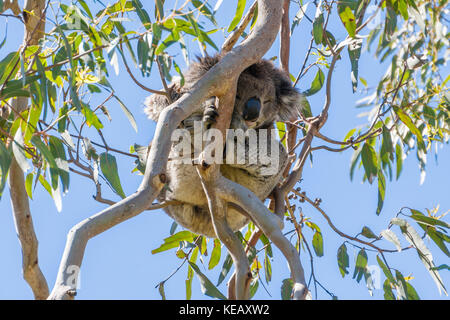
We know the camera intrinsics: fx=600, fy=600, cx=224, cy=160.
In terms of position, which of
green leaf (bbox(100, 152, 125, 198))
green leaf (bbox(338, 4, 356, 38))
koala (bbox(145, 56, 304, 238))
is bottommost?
green leaf (bbox(100, 152, 125, 198))

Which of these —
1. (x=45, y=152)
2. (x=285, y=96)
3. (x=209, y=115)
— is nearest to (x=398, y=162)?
(x=285, y=96)

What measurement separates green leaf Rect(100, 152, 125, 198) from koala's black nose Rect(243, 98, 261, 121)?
0.82m

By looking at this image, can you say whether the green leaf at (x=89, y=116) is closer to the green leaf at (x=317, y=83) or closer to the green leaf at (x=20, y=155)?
the green leaf at (x=20, y=155)

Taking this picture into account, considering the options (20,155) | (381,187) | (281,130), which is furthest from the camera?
(281,130)

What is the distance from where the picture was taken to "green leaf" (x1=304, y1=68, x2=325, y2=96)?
346 centimetres

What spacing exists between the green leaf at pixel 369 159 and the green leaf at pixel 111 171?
1.42 metres

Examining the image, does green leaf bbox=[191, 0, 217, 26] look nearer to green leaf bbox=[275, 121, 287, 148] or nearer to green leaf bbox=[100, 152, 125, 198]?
green leaf bbox=[100, 152, 125, 198]

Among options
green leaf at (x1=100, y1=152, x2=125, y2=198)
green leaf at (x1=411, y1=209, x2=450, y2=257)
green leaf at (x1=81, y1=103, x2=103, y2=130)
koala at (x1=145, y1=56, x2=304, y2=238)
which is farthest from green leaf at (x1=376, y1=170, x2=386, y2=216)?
green leaf at (x1=81, y1=103, x2=103, y2=130)

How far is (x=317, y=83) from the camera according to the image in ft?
11.5

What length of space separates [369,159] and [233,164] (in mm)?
793

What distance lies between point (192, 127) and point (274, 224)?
1.06 m

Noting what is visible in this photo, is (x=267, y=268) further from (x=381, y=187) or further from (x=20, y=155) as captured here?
(x=20, y=155)
